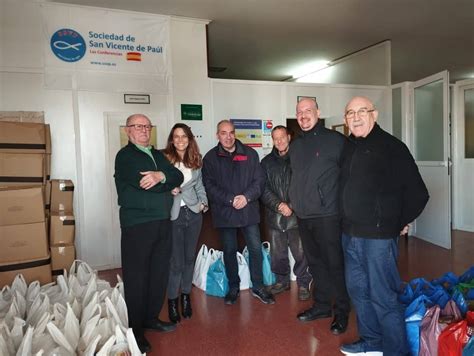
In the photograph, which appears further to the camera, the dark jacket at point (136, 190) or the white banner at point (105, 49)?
Answer: the white banner at point (105, 49)

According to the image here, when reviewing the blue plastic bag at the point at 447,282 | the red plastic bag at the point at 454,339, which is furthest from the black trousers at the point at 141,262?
the blue plastic bag at the point at 447,282

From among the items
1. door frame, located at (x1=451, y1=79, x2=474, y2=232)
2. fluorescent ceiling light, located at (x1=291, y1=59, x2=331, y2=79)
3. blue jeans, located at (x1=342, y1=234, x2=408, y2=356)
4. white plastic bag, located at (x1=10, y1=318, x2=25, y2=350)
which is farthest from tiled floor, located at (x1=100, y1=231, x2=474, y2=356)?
fluorescent ceiling light, located at (x1=291, y1=59, x2=331, y2=79)

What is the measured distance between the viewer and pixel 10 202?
9.86ft

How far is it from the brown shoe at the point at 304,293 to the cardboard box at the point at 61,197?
2323 mm

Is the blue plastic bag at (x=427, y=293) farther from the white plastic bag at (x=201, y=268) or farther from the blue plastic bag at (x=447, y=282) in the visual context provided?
the white plastic bag at (x=201, y=268)

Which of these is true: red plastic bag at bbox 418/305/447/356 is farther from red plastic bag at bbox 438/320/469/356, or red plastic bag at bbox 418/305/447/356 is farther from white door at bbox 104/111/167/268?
white door at bbox 104/111/167/268

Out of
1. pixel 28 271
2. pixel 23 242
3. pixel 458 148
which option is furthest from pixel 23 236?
pixel 458 148

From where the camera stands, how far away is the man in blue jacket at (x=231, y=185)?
2879mm

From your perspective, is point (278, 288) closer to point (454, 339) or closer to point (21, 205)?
point (454, 339)

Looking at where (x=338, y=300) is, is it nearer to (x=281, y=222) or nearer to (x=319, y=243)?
(x=319, y=243)

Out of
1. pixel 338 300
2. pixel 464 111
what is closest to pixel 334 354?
pixel 338 300

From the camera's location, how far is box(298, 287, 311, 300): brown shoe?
10.2ft

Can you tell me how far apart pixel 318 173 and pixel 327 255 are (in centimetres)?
60

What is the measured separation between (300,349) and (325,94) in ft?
13.4
